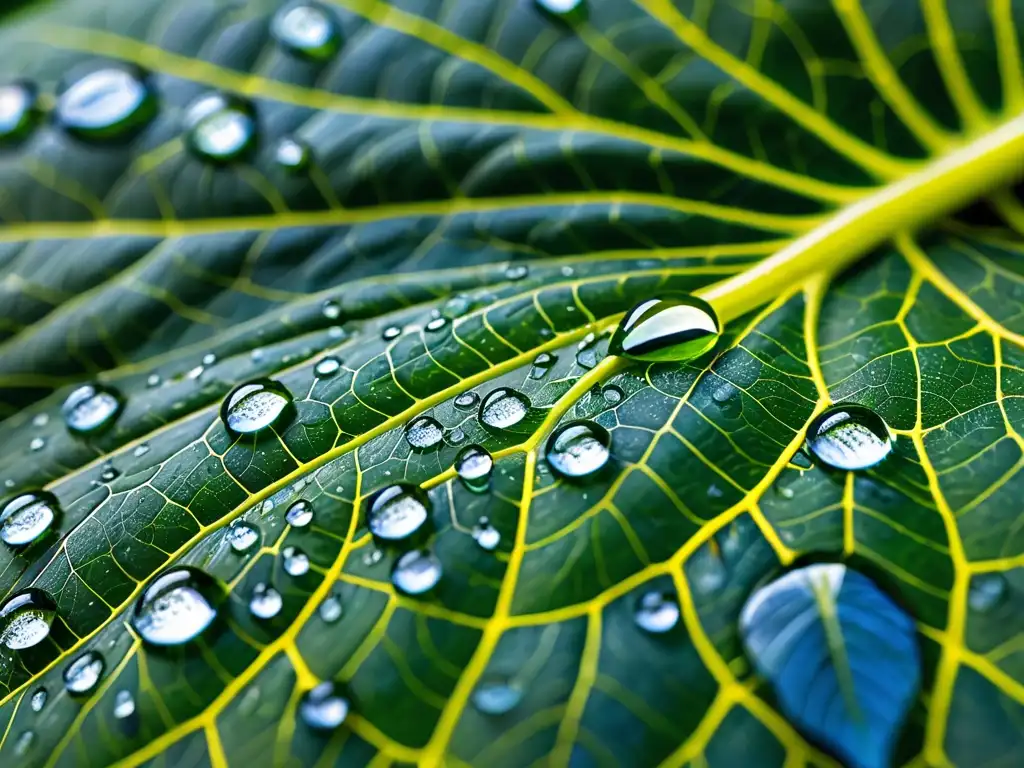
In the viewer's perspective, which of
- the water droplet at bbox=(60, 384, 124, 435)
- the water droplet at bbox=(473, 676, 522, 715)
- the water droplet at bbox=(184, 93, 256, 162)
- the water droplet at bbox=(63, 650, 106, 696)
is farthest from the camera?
the water droplet at bbox=(184, 93, 256, 162)

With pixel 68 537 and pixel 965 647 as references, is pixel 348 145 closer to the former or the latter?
pixel 68 537

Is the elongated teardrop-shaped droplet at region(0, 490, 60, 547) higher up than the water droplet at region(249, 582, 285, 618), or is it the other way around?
the elongated teardrop-shaped droplet at region(0, 490, 60, 547)

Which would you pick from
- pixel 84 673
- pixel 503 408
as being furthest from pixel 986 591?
pixel 84 673

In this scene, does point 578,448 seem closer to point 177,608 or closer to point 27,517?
point 177,608

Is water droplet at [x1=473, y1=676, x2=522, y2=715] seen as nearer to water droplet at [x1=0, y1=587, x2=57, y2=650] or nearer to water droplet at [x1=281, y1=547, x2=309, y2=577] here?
water droplet at [x1=281, y1=547, x2=309, y2=577]

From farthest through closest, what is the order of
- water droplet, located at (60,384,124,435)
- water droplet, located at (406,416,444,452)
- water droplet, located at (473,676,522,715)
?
water droplet, located at (60,384,124,435) → water droplet, located at (406,416,444,452) → water droplet, located at (473,676,522,715)

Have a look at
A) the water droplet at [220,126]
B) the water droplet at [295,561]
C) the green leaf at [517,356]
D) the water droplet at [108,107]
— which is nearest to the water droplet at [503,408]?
the green leaf at [517,356]

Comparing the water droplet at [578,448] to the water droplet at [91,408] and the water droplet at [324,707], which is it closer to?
the water droplet at [324,707]

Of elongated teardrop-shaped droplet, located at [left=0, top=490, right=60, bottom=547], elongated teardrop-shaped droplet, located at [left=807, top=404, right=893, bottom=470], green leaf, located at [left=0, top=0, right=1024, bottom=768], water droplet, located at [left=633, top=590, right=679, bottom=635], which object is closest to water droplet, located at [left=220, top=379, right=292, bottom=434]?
green leaf, located at [left=0, top=0, right=1024, bottom=768]
